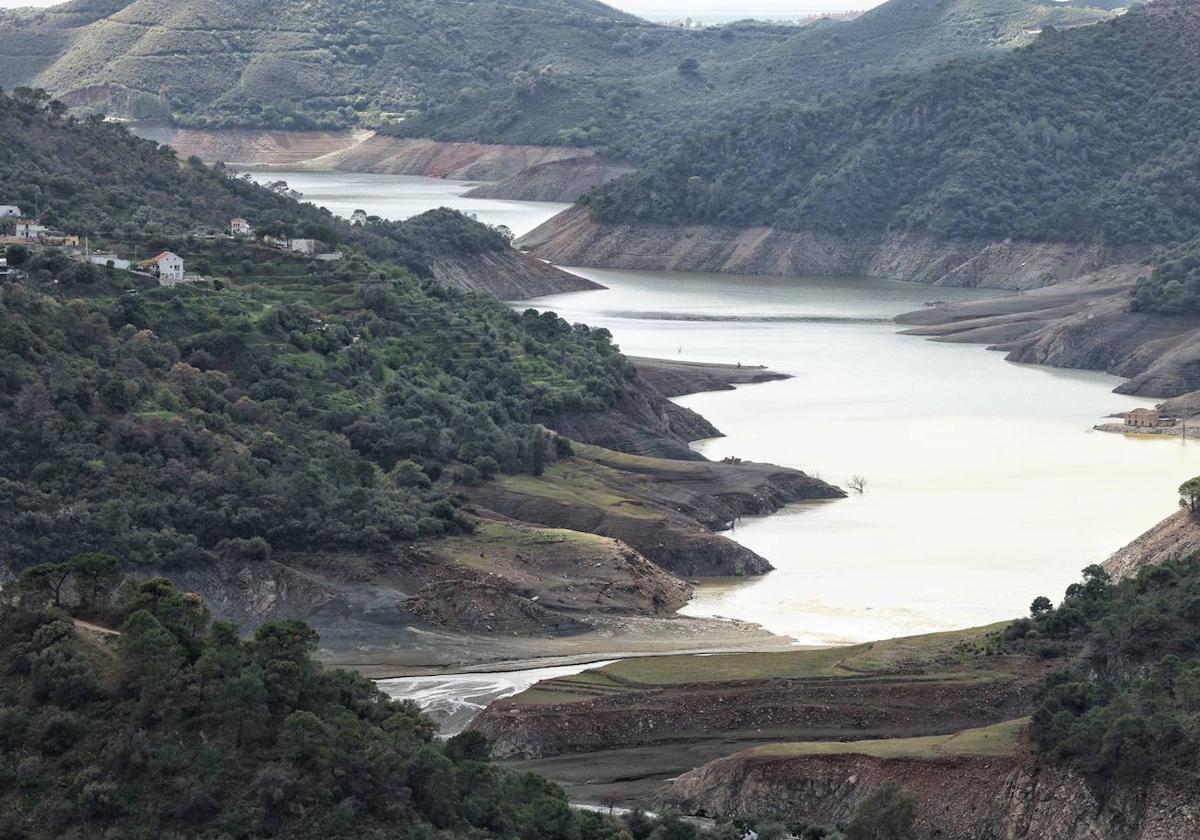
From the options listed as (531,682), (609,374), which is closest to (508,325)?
(609,374)

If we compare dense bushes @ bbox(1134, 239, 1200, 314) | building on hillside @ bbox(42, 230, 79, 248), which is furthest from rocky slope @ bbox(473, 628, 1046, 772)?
dense bushes @ bbox(1134, 239, 1200, 314)

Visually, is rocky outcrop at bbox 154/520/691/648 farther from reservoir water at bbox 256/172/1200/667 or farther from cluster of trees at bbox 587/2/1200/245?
cluster of trees at bbox 587/2/1200/245

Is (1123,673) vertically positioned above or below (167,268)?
below

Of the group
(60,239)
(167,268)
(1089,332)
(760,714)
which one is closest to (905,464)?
(167,268)

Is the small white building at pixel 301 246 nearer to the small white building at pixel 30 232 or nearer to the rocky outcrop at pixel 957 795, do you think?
the small white building at pixel 30 232

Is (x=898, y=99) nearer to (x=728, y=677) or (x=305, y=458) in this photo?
(x=305, y=458)

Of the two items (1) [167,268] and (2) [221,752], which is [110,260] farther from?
(2) [221,752]

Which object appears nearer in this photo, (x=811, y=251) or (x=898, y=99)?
(x=811, y=251)
